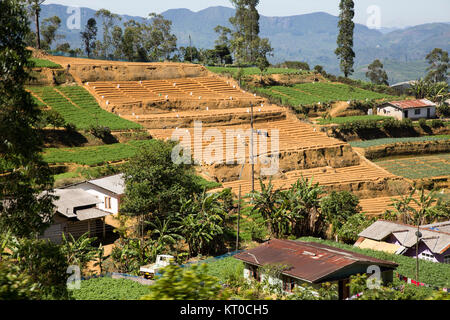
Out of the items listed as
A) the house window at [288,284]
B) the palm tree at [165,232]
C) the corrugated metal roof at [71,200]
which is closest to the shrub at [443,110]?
the palm tree at [165,232]

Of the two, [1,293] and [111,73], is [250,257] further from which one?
[111,73]

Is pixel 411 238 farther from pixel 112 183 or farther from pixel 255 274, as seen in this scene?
pixel 112 183

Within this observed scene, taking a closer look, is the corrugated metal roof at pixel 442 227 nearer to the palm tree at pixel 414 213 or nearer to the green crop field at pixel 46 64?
the palm tree at pixel 414 213

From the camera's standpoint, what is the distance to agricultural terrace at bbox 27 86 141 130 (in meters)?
46.5

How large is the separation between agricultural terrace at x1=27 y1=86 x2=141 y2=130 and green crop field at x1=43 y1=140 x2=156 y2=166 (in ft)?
13.7

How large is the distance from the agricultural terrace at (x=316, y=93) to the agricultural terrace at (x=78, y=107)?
82.8 ft

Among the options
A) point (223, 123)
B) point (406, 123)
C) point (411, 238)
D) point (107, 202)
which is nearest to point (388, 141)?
point (406, 123)

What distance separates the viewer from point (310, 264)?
21.1 m

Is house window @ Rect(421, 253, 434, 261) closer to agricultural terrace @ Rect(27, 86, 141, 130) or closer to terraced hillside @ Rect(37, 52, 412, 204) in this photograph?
terraced hillside @ Rect(37, 52, 412, 204)

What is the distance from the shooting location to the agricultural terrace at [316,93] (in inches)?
2668

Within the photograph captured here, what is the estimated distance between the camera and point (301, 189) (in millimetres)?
33500

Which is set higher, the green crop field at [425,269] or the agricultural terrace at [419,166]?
the agricultural terrace at [419,166]
